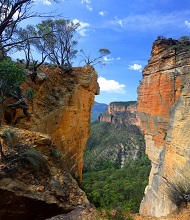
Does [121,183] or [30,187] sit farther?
[121,183]

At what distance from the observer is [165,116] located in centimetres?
1469

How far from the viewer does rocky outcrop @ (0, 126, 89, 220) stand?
4.46 meters

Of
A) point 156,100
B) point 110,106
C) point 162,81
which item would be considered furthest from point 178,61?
point 110,106

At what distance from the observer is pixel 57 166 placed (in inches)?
230

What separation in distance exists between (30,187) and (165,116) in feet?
40.5

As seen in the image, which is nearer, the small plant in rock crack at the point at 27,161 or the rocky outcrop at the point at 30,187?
the rocky outcrop at the point at 30,187

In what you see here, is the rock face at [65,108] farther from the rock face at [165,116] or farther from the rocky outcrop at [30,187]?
the rock face at [165,116]

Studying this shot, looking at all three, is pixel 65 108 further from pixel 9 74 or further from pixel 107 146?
pixel 107 146

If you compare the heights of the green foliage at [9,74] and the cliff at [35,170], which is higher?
the green foliage at [9,74]

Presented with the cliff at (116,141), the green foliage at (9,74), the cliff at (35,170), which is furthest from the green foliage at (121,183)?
the green foliage at (9,74)

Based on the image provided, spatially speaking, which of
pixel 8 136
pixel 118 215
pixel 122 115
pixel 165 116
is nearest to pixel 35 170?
pixel 8 136

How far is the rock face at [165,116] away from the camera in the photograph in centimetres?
1110

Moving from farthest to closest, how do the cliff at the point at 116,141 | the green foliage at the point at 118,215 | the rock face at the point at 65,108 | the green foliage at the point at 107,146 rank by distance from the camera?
1. the cliff at the point at 116,141
2. the green foliage at the point at 107,146
3. the rock face at the point at 65,108
4. the green foliage at the point at 118,215

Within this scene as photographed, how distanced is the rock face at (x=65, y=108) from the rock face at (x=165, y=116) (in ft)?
17.3
